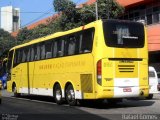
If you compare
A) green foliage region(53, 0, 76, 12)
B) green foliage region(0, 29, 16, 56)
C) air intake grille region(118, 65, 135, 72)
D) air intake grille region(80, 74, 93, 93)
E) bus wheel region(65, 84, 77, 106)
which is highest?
green foliage region(53, 0, 76, 12)

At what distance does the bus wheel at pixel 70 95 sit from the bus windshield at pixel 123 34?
3059 mm

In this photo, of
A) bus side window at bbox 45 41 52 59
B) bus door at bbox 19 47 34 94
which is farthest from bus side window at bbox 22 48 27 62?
bus side window at bbox 45 41 52 59

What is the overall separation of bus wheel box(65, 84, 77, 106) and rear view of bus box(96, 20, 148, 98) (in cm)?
222

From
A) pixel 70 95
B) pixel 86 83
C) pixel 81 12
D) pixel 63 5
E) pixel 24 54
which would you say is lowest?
pixel 70 95

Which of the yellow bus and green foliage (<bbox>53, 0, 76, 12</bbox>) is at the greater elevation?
green foliage (<bbox>53, 0, 76, 12</bbox>)

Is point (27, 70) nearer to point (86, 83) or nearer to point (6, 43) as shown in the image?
point (86, 83)

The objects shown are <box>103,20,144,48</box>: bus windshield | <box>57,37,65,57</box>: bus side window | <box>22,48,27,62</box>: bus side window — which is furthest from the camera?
<box>22,48,27,62</box>: bus side window

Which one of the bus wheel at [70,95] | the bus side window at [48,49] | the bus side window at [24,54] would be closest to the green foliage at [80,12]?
the bus side window at [24,54]

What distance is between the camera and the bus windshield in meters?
17.8

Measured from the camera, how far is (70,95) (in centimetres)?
1959

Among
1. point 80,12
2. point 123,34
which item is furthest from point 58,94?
point 80,12

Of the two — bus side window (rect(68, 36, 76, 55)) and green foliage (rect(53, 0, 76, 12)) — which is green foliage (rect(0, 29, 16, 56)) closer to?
green foliage (rect(53, 0, 76, 12))

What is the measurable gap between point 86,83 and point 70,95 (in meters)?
1.63

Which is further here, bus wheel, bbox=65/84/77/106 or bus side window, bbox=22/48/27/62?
bus side window, bbox=22/48/27/62
